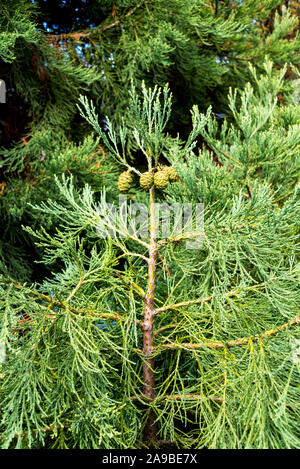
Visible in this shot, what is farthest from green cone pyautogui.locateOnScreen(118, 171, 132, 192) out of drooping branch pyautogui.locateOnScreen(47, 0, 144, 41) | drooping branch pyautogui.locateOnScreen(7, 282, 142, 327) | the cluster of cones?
drooping branch pyautogui.locateOnScreen(47, 0, 144, 41)

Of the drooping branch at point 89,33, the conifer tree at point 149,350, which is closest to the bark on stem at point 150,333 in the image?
the conifer tree at point 149,350

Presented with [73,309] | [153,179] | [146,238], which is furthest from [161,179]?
[73,309]

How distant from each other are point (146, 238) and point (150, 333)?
21cm

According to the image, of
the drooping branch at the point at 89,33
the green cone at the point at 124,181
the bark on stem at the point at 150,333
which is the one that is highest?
the drooping branch at the point at 89,33

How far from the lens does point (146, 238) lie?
0.83m

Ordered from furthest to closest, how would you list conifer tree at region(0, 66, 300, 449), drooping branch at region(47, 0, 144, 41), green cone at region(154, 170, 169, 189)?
drooping branch at region(47, 0, 144, 41) → green cone at region(154, 170, 169, 189) → conifer tree at region(0, 66, 300, 449)

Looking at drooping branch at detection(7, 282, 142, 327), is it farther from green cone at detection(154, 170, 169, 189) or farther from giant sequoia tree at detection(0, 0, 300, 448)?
green cone at detection(154, 170, 169, 189)

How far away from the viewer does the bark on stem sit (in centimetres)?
75

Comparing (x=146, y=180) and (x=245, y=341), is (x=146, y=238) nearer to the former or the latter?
(x=146, y=180)

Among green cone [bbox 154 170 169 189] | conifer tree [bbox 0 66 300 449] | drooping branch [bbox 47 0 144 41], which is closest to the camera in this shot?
conifer tree [bbox 0 66 300 449]

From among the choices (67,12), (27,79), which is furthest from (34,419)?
(67,12)

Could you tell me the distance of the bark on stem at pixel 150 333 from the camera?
75 centimetres

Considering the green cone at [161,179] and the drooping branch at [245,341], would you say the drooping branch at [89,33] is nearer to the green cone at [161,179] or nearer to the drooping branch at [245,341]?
the green cone at [161,179]

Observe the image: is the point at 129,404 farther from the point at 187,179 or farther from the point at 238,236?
the point at 187,179
